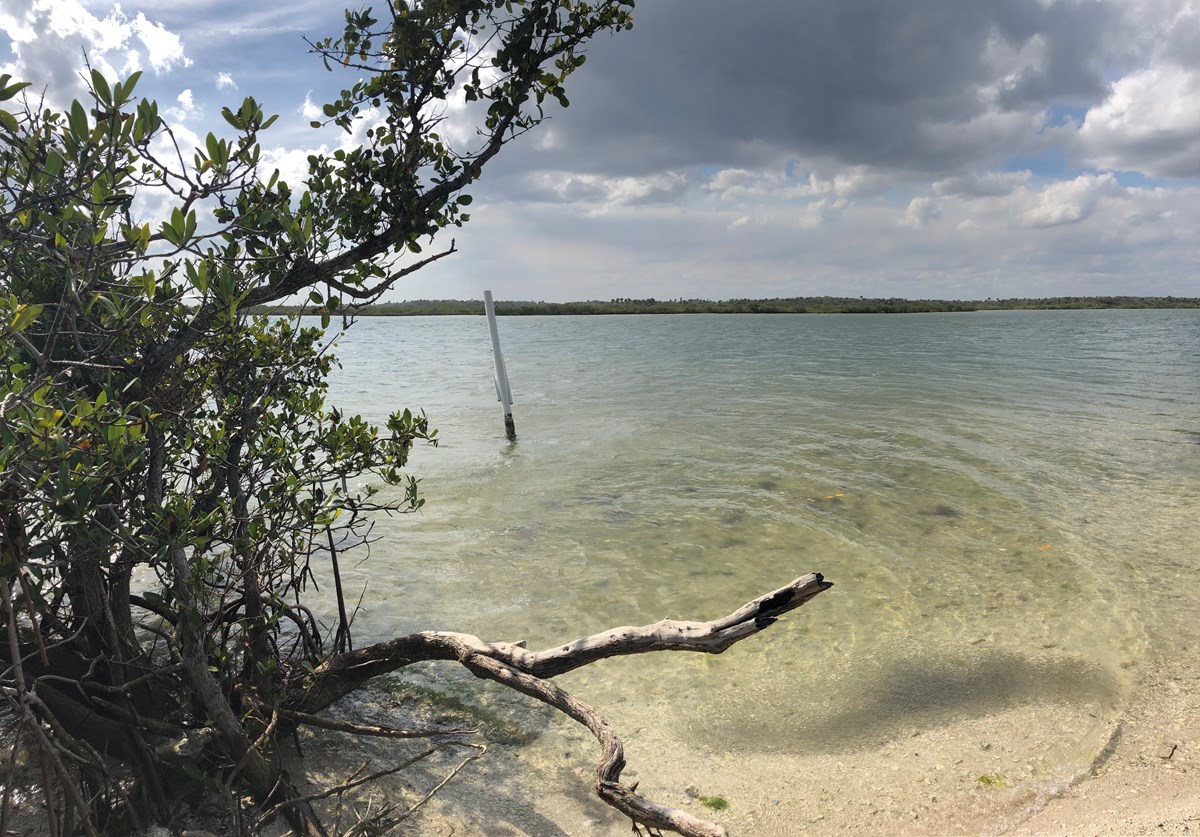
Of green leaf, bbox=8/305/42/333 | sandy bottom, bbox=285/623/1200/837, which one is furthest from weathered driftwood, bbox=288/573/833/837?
green leaf, bbox=8/305/42/333

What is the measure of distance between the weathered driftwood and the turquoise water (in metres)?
1.23

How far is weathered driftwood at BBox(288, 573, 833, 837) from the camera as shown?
281 cm

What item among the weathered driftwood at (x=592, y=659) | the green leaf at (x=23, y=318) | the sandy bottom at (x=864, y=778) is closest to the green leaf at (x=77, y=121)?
the green leaf at (x=23, y=318)

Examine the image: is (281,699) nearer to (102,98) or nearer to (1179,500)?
(102,98)

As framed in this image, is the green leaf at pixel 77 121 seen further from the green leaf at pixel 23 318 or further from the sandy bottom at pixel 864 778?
the sandy bottom at pixel 864 778

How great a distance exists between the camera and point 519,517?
31.7 ft

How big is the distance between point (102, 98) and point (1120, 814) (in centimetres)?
583

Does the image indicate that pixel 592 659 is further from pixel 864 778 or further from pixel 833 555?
pixel 833 555

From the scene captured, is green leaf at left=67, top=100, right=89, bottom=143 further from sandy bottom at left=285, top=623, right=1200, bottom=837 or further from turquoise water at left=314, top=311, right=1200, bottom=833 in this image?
turquoise water at left=314, top=311, right=1200, bottom=833

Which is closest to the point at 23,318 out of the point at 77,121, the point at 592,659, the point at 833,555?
the point at 77,121

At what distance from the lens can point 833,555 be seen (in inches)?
310

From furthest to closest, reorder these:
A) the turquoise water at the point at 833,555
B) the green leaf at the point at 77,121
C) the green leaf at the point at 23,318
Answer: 1. the turquoise water at the point at 833,555
2. the green leaf at the point at 77,121
3. the green leaf at the point at 23,318

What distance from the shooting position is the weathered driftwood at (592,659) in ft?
9.22

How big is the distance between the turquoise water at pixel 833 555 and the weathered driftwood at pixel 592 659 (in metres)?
1.23
